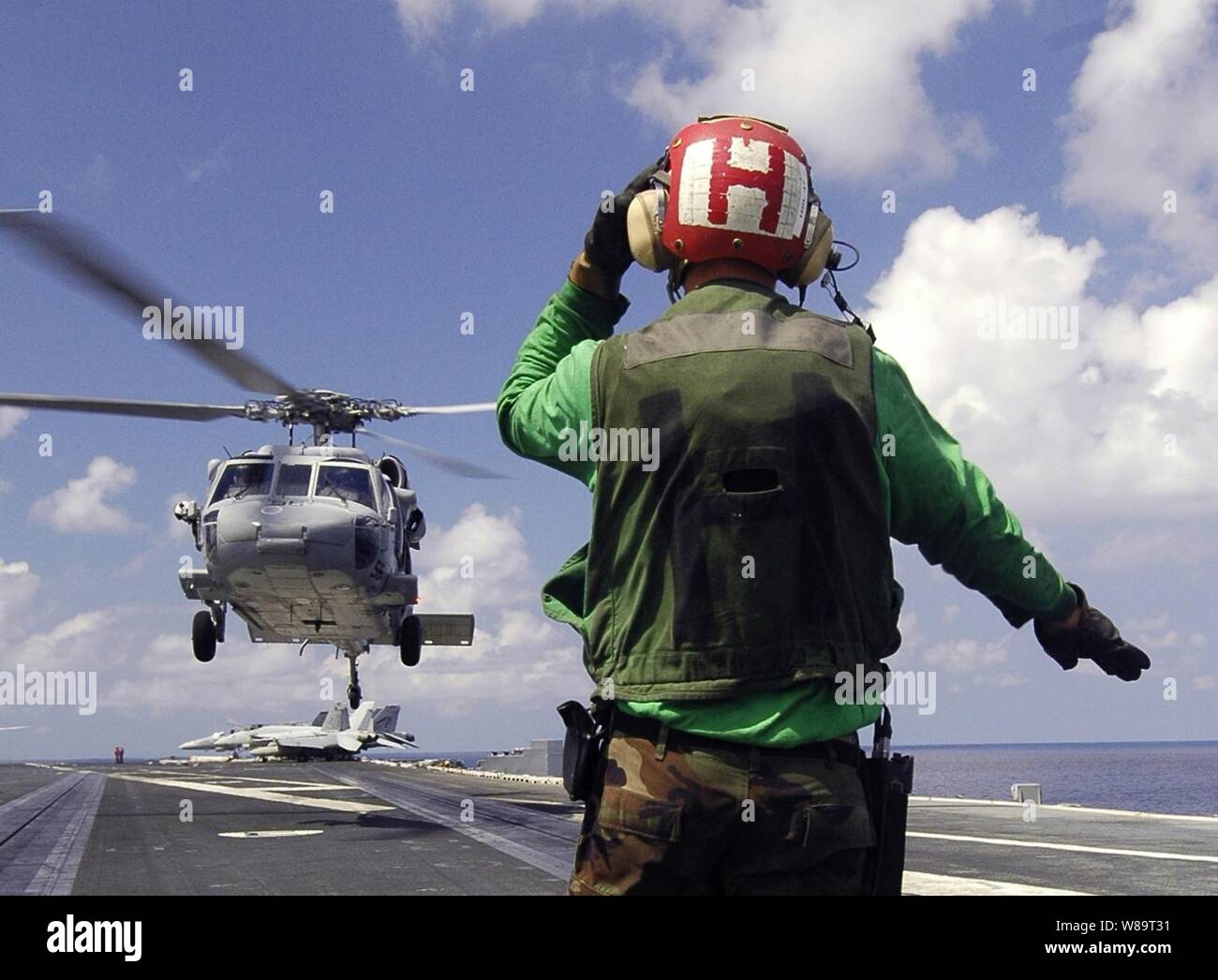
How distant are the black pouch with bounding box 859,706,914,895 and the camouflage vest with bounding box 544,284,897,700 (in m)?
0.23

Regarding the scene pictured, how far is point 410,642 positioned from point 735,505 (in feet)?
→ 64.4

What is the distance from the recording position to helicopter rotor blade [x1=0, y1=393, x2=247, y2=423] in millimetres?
14273

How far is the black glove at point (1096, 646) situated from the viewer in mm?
2748

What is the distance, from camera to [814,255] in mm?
2766

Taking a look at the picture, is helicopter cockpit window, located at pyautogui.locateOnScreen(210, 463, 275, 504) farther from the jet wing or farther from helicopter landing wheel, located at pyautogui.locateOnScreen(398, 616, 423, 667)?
the jet wing

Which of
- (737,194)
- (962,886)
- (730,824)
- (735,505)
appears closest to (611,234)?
(737,194)

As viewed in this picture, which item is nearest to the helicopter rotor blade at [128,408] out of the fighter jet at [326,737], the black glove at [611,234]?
the black glove at [611,234]

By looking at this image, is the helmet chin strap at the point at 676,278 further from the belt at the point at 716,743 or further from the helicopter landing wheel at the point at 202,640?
the helicopter landing wheel at the point at 202,640

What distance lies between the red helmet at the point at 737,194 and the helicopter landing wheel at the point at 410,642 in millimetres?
19227

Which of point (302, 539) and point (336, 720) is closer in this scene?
point (302, 539)

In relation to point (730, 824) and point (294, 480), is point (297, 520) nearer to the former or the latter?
point (294, 480)

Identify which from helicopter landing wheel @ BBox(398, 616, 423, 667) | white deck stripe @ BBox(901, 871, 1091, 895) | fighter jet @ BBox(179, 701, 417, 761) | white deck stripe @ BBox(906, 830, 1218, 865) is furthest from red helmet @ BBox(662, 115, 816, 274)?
fighter jet @ BBox(179, 701, 417, 761)
